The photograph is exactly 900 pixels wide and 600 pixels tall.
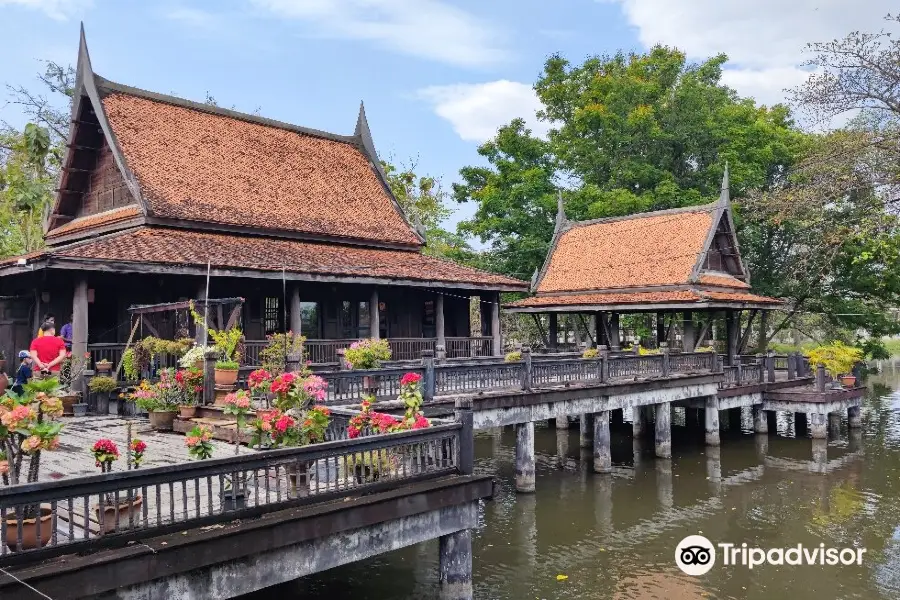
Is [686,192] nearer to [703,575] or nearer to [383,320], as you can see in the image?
[383,320]

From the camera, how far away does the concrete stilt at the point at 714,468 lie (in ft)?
61.1

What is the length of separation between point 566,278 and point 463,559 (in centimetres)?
2134

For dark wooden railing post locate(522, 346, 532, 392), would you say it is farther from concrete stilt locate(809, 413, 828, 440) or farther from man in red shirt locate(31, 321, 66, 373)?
concrete stilt locate(809, 413, 828, 440)

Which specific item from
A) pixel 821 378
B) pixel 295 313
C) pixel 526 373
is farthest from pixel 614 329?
pixel 295 313

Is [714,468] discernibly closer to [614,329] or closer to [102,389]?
[614,329]

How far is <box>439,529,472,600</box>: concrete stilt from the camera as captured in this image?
31.2 feet

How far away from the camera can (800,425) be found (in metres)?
26.2

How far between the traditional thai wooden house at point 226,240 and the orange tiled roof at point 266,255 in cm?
6

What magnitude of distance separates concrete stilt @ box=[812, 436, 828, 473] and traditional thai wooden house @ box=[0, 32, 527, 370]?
10453 millimetres

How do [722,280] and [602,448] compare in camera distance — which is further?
[722,280]

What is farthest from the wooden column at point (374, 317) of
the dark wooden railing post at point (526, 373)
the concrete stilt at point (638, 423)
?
the concrete stilt at point (638, 423)

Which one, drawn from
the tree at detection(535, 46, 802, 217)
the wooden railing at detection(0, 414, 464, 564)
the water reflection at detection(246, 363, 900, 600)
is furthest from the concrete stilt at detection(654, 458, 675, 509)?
the tree at detection(535, 46, 802, 217)

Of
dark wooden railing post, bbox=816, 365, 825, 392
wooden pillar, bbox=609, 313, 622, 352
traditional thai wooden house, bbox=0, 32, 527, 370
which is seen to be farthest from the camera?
wooden pillar, bbox=609, 313, 622, 352

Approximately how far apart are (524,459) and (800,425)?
14.3 meters
